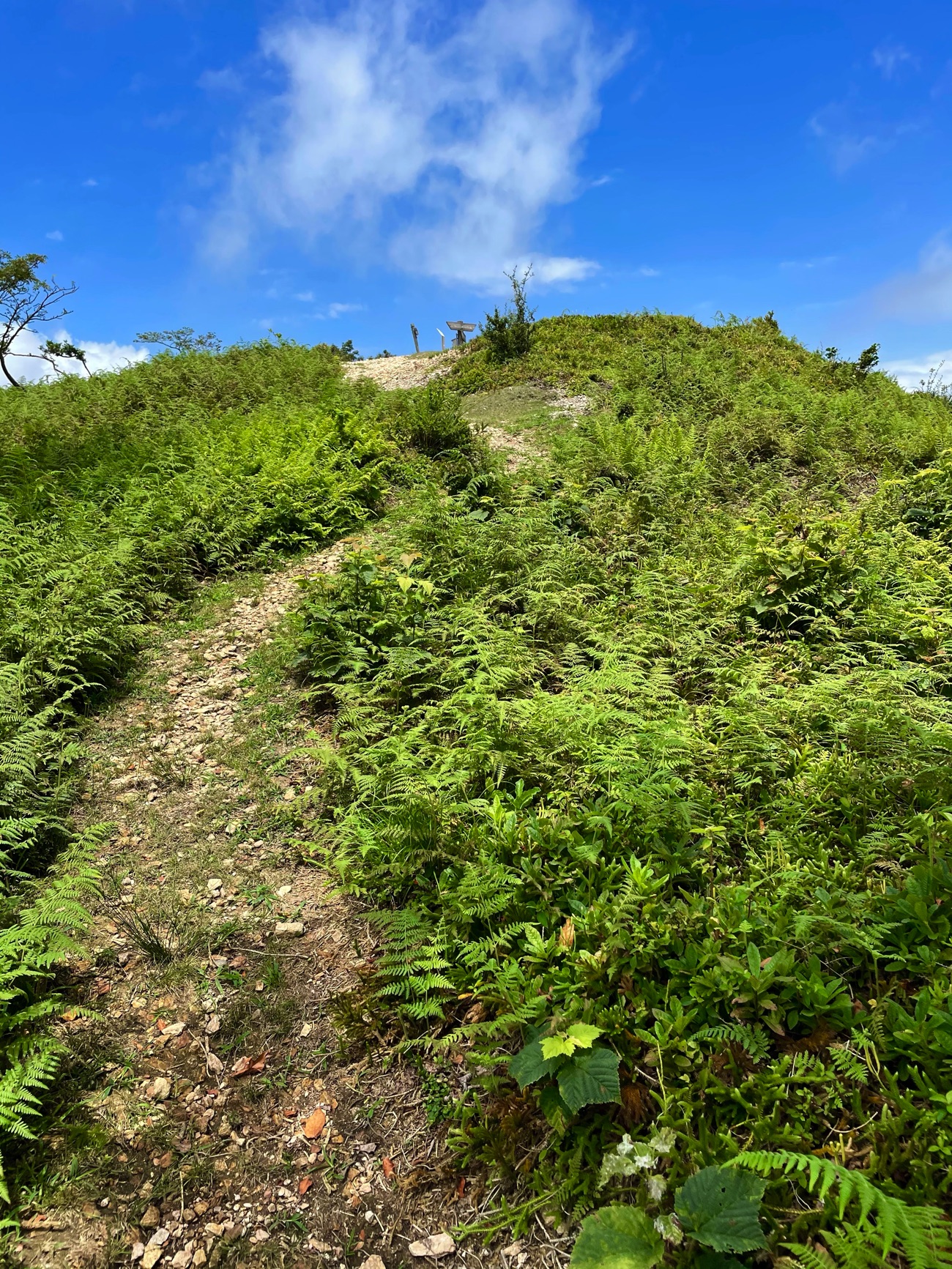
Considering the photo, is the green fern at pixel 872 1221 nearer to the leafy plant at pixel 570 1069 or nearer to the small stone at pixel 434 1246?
the leafy plant at pixel 570 1069

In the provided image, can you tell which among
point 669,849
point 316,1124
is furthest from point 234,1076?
point 669,849

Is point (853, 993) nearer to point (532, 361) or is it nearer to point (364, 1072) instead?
point (364, 1072)

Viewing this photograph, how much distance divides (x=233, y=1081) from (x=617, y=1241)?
7.64ft

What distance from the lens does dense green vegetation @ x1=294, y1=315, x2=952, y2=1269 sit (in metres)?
2.63

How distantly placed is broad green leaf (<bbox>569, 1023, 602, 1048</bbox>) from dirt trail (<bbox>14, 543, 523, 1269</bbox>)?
921mm

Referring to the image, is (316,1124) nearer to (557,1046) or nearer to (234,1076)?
(234,1076)

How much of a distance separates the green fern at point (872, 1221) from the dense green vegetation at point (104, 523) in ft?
11.4

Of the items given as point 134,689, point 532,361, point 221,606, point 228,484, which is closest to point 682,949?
point 134,689

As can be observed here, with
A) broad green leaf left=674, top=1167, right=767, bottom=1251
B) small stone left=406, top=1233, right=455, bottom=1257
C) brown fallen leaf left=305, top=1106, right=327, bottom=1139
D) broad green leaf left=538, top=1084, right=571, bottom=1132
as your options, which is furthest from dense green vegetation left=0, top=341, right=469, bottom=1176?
broad green leaf left=674, top=1167, right=767, bottom=1251

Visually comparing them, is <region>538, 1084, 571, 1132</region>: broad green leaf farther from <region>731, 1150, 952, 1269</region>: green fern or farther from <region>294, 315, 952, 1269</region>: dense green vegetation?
<region>731, 1150, 952, 1269</region>: green fern

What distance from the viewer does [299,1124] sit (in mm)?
3357

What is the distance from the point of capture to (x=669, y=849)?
12.7 ft

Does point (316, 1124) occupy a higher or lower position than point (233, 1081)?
lower

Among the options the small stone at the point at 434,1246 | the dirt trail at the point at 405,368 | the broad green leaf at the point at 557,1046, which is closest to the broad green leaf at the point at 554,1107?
the broad green leaf at the point at 557,1046
